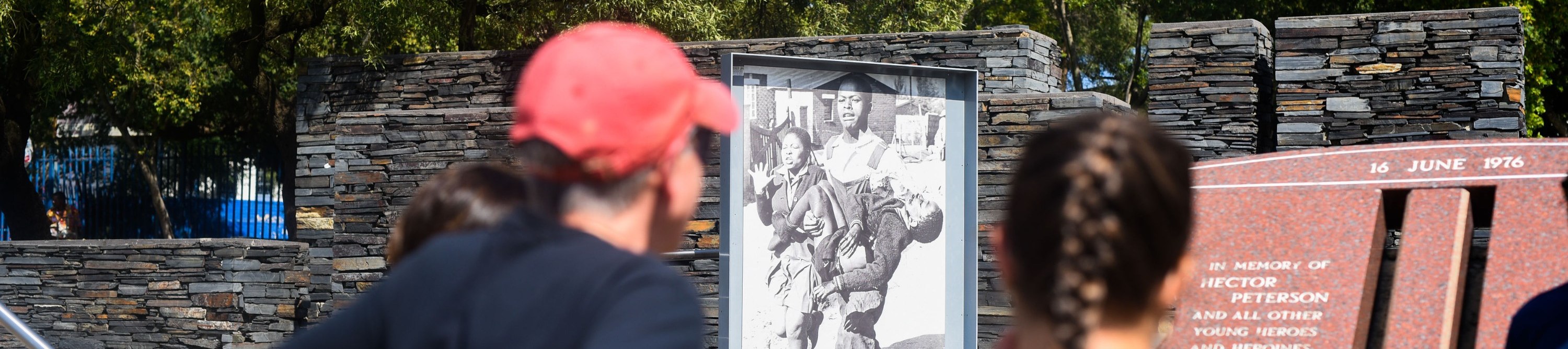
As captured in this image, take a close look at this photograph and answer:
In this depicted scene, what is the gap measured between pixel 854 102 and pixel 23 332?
9.86ft

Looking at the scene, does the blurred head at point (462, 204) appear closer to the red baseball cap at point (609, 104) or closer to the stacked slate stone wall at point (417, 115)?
the red baseball cap at point (609, 104)

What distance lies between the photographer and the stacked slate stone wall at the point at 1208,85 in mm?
6824

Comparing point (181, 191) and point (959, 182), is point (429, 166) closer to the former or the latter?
point (959, 182)

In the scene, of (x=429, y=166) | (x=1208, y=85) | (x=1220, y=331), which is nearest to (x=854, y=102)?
(x=1220, y=331)

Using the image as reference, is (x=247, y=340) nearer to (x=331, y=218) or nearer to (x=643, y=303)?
(x=331, y=218)

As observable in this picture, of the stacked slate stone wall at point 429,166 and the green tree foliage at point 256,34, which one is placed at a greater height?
the green tree foliage at point 256,34

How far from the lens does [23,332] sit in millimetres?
3320

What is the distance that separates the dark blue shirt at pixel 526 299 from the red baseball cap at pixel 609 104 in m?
0.08

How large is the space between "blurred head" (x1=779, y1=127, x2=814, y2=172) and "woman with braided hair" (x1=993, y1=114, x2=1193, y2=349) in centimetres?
→ 374

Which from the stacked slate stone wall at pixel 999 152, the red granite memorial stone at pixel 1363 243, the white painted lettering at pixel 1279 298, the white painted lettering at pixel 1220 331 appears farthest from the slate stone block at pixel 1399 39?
the white painted lettering at pixel 1220 331

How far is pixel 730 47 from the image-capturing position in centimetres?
801

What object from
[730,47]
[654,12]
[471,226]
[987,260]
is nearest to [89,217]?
[654,12]

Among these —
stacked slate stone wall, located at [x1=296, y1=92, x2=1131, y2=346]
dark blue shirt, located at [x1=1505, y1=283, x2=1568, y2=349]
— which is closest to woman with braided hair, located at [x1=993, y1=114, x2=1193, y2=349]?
dark blue shirt, located at [x1=1505, y1=283, x2=1568, y2=349]

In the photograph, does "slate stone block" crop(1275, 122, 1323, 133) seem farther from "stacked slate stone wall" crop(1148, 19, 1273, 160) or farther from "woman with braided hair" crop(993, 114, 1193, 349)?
"woman with braided hair" crop(993, 114, 1193, 349)
